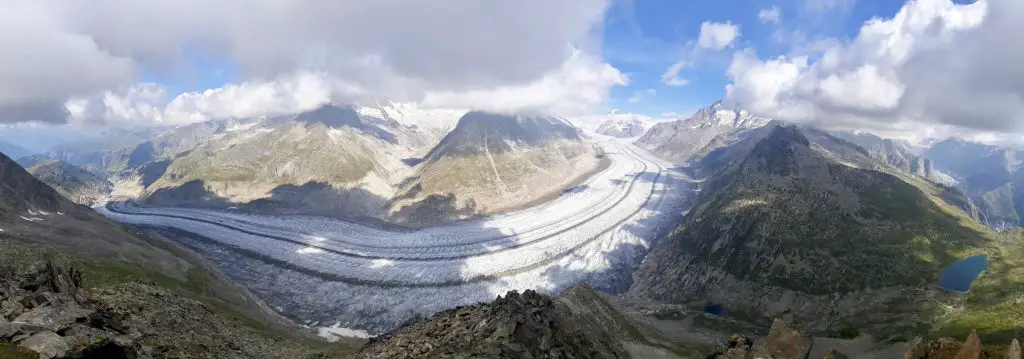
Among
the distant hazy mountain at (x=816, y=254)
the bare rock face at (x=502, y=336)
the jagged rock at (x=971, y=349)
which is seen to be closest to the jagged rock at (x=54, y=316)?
the bare rock face at (x=502, y=336)

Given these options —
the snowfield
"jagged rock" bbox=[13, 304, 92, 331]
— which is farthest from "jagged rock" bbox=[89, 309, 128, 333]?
the snowfield

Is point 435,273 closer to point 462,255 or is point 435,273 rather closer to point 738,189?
point 462,255

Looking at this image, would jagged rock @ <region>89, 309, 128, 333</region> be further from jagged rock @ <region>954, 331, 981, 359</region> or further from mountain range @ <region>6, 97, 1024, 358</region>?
jagged rock @ <region>954, 331, 981, 359</region>

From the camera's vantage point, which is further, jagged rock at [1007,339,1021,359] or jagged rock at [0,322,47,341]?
jagged rock at [1007,339,1021,359]

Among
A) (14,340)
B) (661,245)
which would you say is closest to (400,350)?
(14,340)

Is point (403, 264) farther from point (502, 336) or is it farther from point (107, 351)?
point (107, 351)

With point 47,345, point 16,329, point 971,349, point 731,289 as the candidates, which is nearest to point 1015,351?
point 971,349
